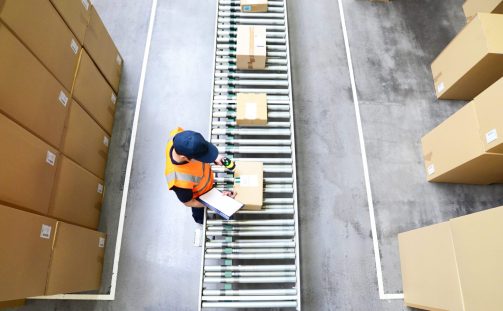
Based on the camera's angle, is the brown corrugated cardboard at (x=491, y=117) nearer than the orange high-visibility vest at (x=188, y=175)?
No

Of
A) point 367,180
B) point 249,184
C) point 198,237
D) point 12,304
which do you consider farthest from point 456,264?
point 12,304

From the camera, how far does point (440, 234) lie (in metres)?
3.41

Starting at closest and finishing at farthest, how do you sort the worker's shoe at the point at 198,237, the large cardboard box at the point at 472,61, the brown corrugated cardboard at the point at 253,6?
the worker's shoe at the point at 198,237, the large cardboard box at the point at 472,61, the brown corrugated cardboard at the point at 253,6

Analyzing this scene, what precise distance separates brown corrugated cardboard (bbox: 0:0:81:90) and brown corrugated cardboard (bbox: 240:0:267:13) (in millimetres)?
2286

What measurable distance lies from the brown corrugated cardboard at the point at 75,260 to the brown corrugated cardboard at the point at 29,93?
36.5 inches

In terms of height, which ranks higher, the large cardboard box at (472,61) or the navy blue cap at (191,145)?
the large cardboard box at (472,61)

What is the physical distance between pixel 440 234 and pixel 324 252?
1.27m

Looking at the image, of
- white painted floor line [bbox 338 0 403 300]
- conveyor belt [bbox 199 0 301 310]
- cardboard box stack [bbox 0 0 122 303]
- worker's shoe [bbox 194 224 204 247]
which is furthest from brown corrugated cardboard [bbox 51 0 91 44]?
white painted floor line [bbox 338 0 403 300]

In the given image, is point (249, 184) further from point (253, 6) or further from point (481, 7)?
point (481, 7)

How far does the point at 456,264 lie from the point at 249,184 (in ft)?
6.92

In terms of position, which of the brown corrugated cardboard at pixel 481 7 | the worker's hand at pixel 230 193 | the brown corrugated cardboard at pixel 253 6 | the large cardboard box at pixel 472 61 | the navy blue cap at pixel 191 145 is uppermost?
the brown corrugated cardboard at pixel 481 7

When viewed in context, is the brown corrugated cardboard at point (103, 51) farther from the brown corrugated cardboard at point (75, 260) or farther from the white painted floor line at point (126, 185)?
the brown corrugated cardboard at point (75, 260)

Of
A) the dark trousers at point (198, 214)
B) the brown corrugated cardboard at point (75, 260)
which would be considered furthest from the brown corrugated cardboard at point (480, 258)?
the brown corrugated cardboard at point (75, 260)

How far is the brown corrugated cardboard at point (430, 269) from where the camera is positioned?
3.21 m
